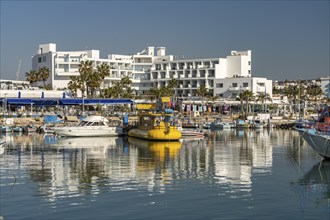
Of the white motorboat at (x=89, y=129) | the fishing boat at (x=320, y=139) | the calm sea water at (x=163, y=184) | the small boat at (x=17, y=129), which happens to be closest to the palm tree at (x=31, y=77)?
the small boat at (x=17, y=129)

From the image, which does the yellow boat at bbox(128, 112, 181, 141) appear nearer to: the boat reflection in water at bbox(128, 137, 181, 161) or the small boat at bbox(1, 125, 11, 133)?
the boat reflection in water at bbox(128, 137, 181, 161)

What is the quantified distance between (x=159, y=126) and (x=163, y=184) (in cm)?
3403

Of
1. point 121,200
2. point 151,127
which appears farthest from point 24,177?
point 151,127

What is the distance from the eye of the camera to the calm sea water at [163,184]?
25.6 metres

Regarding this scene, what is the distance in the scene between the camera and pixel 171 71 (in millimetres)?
170250

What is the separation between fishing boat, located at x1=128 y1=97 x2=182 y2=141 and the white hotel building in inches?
3532

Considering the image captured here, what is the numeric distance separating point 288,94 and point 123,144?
389 ft

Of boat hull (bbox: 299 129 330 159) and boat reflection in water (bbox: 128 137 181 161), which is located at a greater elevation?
boat hull (bbox: 299 129 330 159)

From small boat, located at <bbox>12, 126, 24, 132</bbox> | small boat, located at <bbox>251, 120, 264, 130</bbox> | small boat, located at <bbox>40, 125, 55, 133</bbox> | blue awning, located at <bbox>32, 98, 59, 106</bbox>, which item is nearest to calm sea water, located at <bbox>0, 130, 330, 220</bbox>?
small boat, located at <bbox>40, 125, 55, 133</bbox>

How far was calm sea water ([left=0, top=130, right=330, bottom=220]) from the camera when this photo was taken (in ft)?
84.0

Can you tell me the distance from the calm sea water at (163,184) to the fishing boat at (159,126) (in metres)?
10.9

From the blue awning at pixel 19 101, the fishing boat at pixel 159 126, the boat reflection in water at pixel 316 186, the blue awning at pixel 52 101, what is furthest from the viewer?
the blue awning at pixel 52 101

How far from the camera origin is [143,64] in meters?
177

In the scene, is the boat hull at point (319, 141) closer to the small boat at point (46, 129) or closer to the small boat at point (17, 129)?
the small boat at point (46, 129)
